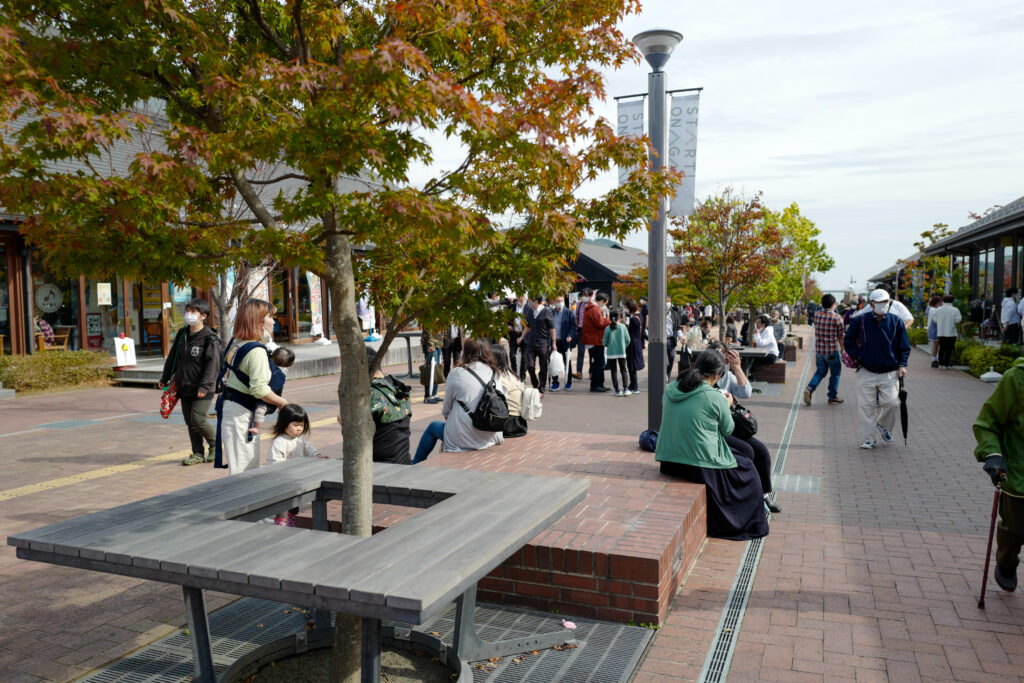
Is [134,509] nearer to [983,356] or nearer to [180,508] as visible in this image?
[180,508]

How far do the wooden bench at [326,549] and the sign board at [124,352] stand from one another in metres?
13.1

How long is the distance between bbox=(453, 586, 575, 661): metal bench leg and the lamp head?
227 inches

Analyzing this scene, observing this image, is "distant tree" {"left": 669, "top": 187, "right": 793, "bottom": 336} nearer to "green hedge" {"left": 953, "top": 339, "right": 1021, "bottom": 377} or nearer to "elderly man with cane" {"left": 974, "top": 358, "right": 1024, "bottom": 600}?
"green hedge" {"left": 953, "top": 339, "right": 1021, "bottom": 377}

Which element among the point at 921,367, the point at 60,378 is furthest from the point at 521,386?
the point at 921,367

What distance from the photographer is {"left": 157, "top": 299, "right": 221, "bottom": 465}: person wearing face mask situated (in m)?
7.73

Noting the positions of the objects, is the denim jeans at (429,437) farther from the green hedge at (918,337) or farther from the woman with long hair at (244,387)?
the green hedge at (918,337)

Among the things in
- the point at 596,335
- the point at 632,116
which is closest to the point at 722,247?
the point at 596,335

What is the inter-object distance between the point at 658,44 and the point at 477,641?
611 cm

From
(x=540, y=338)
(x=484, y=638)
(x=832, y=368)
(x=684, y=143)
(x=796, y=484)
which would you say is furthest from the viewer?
(x=540, y=338)

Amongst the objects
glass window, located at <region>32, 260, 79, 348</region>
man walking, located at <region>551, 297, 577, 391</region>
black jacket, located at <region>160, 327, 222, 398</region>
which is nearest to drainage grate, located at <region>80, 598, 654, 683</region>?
black jacket, located at <region>160, 327, 222, 398</region>

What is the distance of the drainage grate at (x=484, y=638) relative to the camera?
12.1 feet

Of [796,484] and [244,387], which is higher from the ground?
[244,387]

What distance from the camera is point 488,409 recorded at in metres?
6.63

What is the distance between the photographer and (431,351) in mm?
13531
